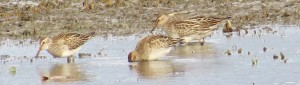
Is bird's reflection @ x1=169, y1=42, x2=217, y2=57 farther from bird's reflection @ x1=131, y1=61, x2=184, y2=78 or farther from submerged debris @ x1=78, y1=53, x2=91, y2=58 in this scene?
submerged debris @ x1=78, y1=53, x2=91, y2=58

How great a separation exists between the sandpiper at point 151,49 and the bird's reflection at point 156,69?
0.13 metres

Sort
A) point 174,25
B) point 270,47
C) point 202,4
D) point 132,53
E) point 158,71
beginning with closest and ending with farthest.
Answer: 1. point 158,71
2. point 132,53
3. point 270,47
4. point 174,25
5. point 202,4

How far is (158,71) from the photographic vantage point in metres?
15.2

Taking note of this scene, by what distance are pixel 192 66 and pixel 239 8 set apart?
315 inches

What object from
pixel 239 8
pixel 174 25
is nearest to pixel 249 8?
pixel 239 8

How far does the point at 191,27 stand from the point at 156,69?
3.70 m

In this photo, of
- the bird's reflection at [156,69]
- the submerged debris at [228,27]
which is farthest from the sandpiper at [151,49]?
the submerged debris at [228,27]

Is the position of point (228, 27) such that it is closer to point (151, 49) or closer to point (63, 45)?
point (151, 49)

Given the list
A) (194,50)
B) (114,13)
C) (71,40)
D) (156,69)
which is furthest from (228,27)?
(156,69)

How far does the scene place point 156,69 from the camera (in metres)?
15.5

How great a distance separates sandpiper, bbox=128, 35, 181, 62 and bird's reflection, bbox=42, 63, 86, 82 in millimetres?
1101

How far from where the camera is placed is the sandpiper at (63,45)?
1703cm

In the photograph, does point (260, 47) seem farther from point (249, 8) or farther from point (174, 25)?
point (249, 8)

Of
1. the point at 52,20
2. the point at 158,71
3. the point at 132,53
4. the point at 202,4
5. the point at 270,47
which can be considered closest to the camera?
the point at 158,71
